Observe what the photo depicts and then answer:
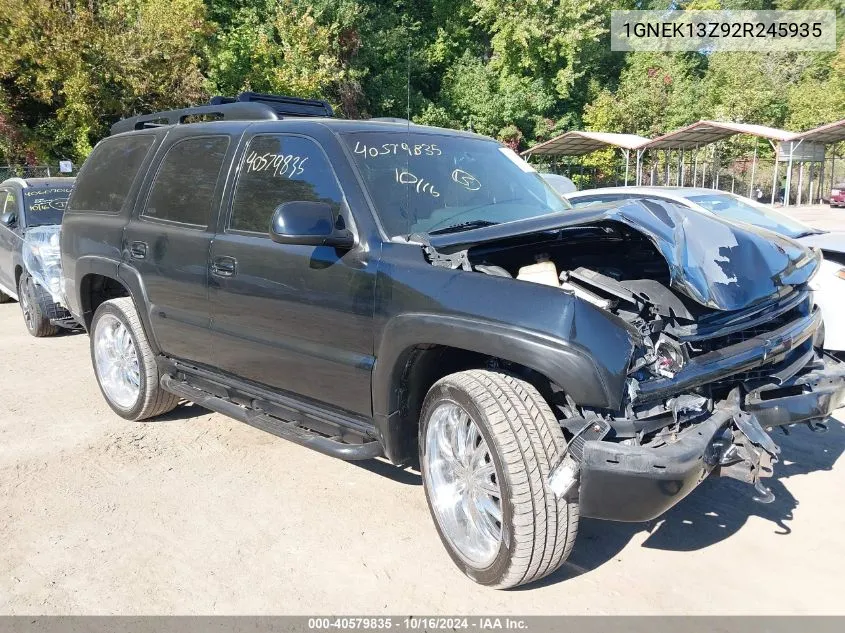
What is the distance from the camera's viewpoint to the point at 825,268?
529 centimetres

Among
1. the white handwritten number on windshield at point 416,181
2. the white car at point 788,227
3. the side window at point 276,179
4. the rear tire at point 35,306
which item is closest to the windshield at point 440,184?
the white handwritten number on windshield at point 416,181

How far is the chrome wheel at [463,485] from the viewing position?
2.94m

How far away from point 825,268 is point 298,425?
163 inches

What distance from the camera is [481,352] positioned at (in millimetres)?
2779

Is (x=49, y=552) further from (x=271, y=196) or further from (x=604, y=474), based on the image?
(x=604, y=474)

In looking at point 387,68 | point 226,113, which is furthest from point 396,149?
point 387,68

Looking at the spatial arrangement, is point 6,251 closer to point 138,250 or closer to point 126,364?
point 126,364

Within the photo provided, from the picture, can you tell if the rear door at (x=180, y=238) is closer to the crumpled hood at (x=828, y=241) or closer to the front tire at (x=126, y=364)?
the front tire at (x=126, y=364)

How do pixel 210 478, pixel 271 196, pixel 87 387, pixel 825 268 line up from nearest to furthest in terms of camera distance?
pixel 271 196
pixel 210 478
pixel 825 268
pixel 87 387

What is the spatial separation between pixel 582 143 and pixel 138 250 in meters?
27.7

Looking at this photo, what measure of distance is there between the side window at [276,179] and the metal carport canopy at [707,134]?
2458cm

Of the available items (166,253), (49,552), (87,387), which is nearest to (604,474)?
(49,552)

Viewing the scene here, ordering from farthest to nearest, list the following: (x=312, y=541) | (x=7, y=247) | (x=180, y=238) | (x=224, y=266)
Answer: (x=7, y=247) < (x=180, y=238) < (x=224, y=266) < (x=312, y=541)

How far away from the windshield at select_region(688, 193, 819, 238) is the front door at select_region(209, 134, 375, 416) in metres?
4.68
